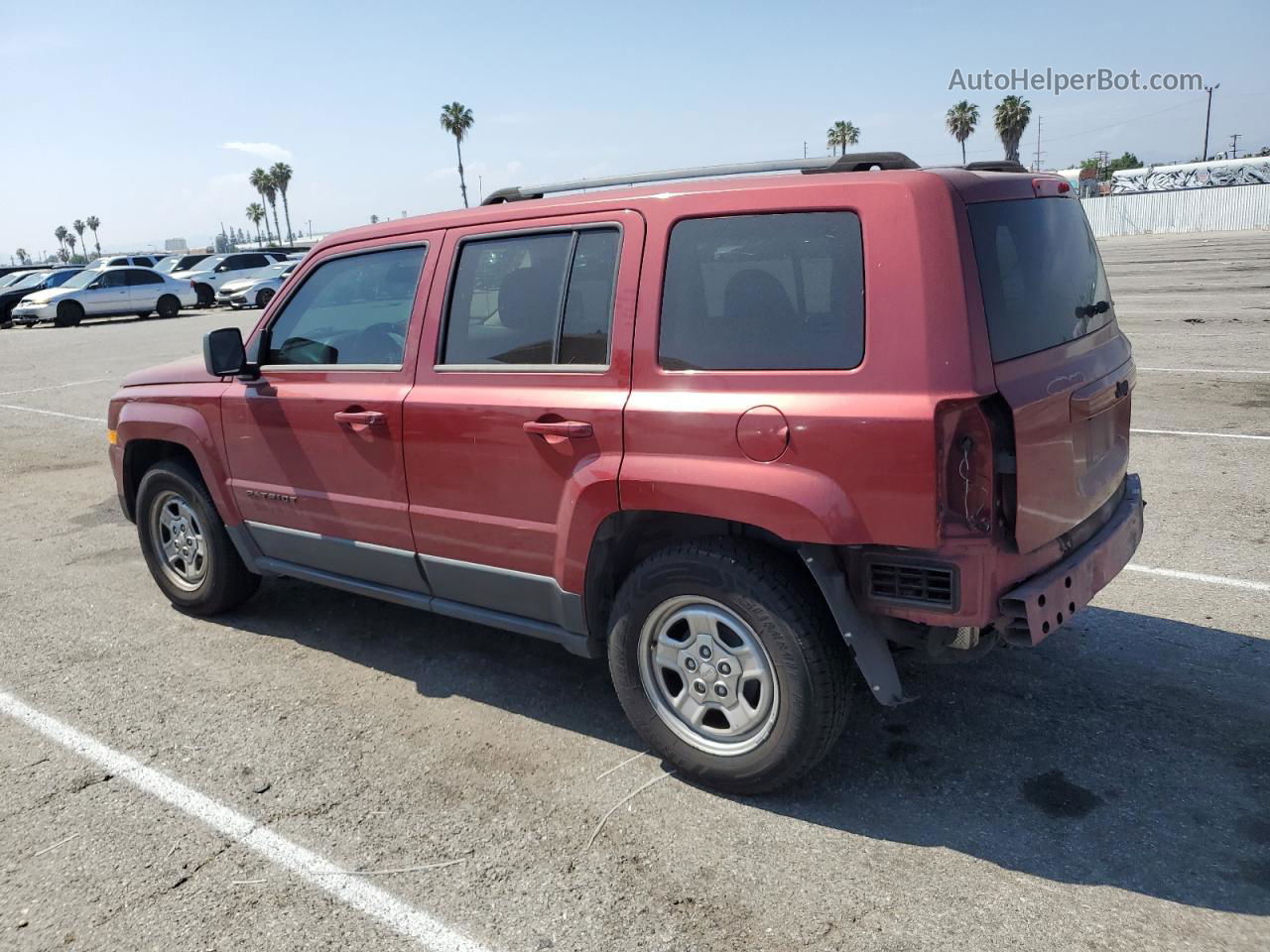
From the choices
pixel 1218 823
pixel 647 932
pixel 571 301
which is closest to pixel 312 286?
pixel 571 301

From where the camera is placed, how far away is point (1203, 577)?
5.09m

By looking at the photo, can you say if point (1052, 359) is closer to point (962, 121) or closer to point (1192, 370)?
point (1192, 370)

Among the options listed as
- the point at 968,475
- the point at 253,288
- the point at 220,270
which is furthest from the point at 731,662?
the point at 220,270

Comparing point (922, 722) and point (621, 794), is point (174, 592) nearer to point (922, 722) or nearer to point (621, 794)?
point (621, 794)

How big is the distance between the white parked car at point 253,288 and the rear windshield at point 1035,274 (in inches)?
1150

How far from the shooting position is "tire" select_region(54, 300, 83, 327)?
28.9m

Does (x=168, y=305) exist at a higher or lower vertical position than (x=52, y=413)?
higher

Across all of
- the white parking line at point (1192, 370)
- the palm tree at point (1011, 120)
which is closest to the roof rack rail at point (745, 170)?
the white parking line at point (1192, 370)

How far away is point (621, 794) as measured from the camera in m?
3.46

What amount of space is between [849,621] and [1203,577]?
9.83 ft

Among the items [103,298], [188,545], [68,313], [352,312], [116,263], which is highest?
[116,263]

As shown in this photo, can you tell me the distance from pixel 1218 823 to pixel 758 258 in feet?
7.38

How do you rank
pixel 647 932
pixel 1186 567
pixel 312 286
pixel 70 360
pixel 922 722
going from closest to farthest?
pixel 647 932 < pixel 922 722 < pixel 312 286 < pixel 1186 567 < pixel 70 360

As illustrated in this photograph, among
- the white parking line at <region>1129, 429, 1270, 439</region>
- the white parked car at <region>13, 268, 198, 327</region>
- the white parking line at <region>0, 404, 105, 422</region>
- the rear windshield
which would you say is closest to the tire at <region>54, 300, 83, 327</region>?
the white parked car at <region>13, 268, 198, 327</region>
